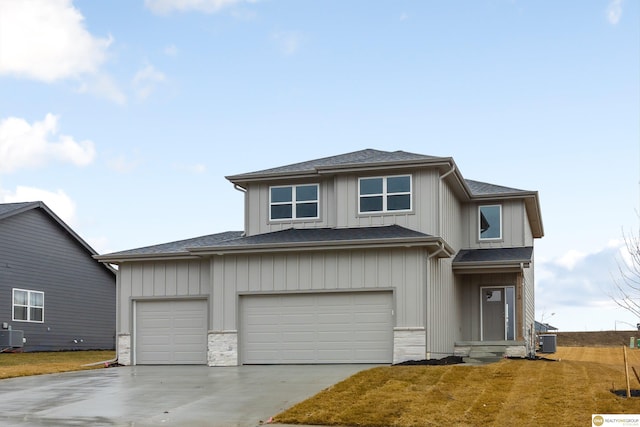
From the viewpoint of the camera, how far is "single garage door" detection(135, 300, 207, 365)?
995 inches

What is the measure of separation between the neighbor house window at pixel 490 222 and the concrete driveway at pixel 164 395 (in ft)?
33.5

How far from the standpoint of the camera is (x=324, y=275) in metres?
23.0

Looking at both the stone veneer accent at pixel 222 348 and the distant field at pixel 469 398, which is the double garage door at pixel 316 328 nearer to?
the stone veneer accent at pixel 222 348

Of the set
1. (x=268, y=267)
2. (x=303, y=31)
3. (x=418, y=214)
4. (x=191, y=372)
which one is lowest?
(x=191, y=372)

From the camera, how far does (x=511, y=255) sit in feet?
91.7

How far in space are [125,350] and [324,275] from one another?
284 inches

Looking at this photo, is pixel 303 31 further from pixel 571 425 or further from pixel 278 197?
pixel 571 425

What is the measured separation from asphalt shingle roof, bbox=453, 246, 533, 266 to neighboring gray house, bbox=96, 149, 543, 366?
9 centimetres

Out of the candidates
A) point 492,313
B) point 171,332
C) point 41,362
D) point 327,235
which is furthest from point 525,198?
point 41,362

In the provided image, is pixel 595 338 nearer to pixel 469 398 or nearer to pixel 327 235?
pixel 327 235

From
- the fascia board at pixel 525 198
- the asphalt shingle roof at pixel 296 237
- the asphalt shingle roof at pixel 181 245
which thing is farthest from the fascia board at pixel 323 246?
the fascia board at pixel 525 198

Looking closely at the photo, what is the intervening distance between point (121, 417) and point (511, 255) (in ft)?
53.9

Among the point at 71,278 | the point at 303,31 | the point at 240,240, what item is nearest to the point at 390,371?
the point at 240,240

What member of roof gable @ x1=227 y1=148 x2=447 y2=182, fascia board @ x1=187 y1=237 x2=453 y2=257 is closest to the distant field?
fascia board @ x1=187 y1=237 x2=453 y2=257
